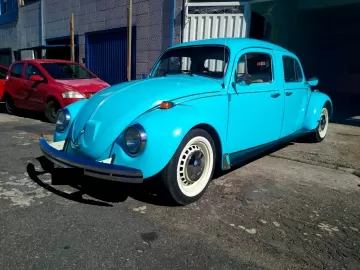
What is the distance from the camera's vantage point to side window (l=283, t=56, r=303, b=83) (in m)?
4.92

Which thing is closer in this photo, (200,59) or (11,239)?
(11,239)

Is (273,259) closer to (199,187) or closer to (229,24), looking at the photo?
(199,187)

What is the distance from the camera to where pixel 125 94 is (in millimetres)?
3436

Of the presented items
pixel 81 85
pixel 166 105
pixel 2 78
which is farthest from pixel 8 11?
pixel 166 105

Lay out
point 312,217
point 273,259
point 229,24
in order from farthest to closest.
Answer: point 229,24 → point 312,217 → point 273,259

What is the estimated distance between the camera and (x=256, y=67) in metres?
4.32

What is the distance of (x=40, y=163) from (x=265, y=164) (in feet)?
10.5

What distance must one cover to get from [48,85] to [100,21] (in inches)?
240

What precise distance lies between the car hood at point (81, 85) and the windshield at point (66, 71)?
338 mm

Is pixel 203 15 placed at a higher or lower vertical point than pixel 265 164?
higher

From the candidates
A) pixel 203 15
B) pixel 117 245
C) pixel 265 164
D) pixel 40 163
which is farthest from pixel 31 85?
pixel 117 245

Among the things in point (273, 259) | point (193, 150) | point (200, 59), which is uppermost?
point (200, 59)

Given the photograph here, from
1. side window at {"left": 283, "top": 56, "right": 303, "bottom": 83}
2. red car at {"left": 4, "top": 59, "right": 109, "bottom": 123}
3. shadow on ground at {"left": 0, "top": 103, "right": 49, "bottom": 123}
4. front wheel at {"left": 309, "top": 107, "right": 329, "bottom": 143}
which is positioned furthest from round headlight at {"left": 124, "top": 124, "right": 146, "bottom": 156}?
shadow on ground at {"left": 0, "top": 103, "right": 49, "bottom": 123}

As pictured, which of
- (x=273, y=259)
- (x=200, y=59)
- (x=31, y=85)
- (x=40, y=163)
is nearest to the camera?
(x=273, y=259)
